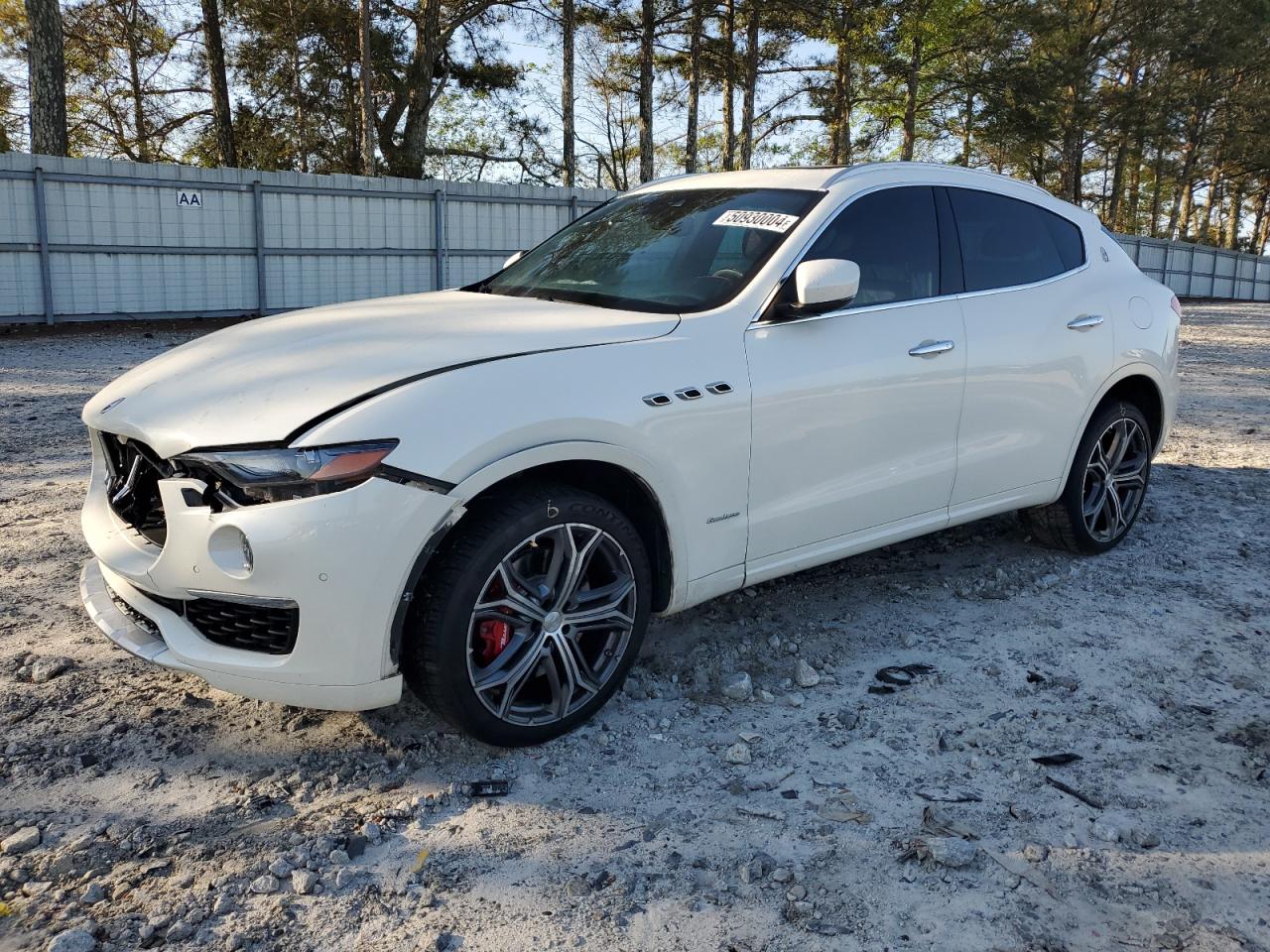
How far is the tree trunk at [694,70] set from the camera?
28594mm

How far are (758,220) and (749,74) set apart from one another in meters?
28.3

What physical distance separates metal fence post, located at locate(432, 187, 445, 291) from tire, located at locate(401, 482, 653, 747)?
52.0ft

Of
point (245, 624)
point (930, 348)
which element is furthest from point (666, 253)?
point (245, 624)

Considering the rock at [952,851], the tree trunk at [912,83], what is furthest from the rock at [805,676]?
the tree trunk at [912,83]

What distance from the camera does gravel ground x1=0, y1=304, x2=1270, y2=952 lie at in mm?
2494

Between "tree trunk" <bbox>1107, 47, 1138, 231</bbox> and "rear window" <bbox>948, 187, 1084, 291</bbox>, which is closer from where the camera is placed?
"rear window" <bbox>948, 187, 1084, 291</bbox>

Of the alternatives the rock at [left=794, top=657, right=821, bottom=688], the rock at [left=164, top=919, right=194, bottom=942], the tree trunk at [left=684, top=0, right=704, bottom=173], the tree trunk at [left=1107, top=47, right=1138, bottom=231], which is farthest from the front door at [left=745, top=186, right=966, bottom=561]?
the tree trunk at [left=1107, top=47, right=1138, bottom=231]

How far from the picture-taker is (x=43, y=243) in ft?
47.4

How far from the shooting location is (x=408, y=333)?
3.41 m

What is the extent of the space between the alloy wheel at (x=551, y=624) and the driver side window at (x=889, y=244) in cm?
143

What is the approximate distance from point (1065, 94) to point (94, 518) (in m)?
41.7

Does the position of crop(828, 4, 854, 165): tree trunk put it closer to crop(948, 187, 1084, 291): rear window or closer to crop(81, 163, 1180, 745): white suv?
crop(948, 187, 1084, 291): rear window

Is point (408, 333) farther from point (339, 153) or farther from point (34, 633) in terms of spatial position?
point (339, 153)

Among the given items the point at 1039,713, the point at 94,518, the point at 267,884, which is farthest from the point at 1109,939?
the point at 94,518
